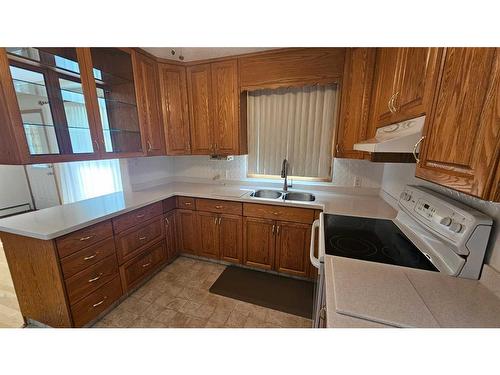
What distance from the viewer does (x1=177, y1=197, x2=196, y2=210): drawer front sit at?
2338mm

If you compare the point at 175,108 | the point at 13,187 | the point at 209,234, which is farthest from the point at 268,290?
the point at 13,187

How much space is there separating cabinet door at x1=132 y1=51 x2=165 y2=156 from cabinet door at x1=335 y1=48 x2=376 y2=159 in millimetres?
1998

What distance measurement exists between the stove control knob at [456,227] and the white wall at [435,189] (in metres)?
0.10

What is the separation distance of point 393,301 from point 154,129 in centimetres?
250

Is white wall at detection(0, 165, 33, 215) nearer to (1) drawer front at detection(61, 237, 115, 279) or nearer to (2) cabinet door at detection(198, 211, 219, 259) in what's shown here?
(1) drawer front at detection(61, 237, 115, 279)

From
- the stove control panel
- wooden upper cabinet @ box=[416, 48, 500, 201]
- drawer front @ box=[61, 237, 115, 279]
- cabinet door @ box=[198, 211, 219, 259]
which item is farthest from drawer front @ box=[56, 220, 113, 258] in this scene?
the stove control panel

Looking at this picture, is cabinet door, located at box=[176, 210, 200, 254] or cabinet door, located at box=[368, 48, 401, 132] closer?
cabinet door, located at box=[368, 48, 401, 132]

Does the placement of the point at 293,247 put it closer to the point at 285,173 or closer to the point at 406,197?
the point at 285,173

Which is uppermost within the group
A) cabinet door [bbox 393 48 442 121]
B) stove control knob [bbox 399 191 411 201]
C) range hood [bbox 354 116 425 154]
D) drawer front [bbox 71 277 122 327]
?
cabinet door [bbox 393 48 442 121]

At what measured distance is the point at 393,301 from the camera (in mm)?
726

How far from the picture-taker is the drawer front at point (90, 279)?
1.42m

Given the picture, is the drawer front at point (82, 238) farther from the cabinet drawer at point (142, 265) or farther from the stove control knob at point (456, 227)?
the stove control knob at point (456, 227)
